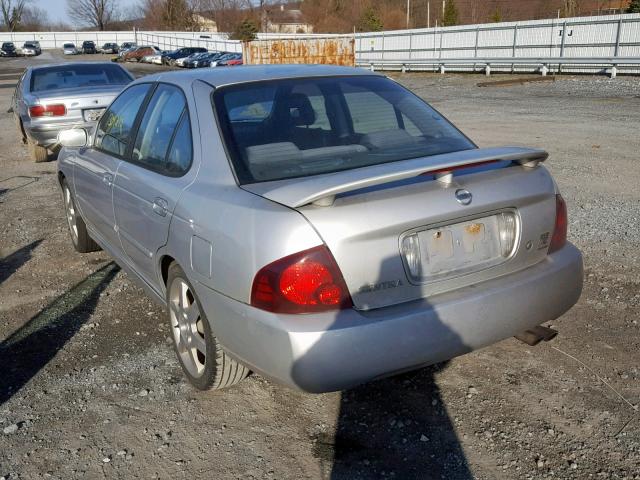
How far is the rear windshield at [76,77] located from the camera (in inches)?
428

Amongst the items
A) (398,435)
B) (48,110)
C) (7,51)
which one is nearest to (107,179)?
(398,435)

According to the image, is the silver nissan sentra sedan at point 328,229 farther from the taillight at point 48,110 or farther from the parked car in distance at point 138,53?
the parked car in distance at point 138,53

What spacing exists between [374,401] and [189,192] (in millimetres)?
1408

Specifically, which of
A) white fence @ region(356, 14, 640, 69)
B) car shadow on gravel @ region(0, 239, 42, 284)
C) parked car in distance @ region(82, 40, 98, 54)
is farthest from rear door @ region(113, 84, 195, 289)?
parked car in distance @ region(82, 40, 98, 54)

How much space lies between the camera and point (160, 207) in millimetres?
3430

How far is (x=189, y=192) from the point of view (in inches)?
125

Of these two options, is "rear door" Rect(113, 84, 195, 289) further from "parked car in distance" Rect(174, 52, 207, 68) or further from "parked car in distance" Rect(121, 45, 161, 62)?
"parked car in distance" Rect(121, 45, 161, 62)

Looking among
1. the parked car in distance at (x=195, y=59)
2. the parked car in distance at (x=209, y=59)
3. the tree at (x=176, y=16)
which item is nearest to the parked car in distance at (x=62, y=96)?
the parked car in distance at (x=209, y=59)

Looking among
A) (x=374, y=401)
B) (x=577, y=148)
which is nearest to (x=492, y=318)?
(x=374, y=401)

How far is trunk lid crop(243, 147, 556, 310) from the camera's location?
8.59ft

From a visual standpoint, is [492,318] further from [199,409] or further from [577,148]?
[577,148]

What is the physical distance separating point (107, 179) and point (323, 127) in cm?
167

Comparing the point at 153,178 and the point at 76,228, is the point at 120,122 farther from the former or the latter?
the point at 76,228

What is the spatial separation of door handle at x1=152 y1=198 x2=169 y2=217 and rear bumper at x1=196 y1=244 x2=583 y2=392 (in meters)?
0.53
